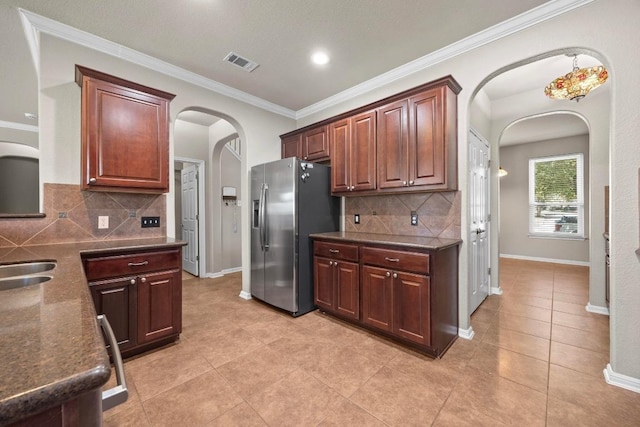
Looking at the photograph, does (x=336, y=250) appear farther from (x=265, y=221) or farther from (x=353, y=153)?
(x=353, y=153)

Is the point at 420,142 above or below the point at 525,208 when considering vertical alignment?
above

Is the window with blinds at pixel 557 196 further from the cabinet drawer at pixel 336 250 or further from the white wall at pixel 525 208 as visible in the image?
the cabinet drawer at pixel 336 250

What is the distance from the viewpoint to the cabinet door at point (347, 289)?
8.66 feet

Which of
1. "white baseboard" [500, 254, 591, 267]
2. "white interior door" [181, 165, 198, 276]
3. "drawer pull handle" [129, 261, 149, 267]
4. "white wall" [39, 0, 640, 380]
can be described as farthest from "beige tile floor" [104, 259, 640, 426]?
"white baseboard" [500, 254, 591, 267]

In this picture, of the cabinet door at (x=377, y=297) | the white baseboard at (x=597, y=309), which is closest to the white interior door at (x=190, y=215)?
the cabinet door at (x=377, y=297)

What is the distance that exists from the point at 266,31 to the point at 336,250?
2.18 meters

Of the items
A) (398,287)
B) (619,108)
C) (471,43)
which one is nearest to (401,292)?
(398,287)

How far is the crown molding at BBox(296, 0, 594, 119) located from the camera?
2055 millimetres

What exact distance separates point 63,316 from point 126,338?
1780mm

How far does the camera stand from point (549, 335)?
8.32 ft

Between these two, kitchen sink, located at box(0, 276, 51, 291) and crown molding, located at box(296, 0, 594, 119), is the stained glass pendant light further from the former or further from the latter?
kitchen sink, located at box(0, 276, 51, 291)

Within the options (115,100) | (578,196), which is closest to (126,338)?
(115,100)

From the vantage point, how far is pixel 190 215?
196 inches

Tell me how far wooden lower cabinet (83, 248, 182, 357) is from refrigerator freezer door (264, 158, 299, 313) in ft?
3.58
